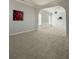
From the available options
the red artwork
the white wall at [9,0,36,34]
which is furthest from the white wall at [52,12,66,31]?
the red artwork

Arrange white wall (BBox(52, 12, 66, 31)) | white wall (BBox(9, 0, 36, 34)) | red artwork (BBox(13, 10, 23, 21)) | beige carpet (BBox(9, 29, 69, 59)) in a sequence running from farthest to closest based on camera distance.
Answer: white wall (BBox(52, 12, 66, 31)), red artwork (BBox(13, 10, 23, 21)), white wall (BBox(9, 0, 36, 34)), beige carpet (BBox(9, 29, 69, 59))

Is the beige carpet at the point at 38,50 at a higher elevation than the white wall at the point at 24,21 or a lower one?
lower

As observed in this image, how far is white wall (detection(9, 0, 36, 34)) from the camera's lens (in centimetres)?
624

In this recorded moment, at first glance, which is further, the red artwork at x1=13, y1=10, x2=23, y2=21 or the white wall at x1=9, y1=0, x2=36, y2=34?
the red artwork at x1=13, y1=10, x2=23, y2=21

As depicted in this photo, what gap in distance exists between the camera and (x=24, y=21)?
7.95 meters

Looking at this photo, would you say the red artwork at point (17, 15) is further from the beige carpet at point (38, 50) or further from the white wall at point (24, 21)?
the beige carpet at point (38, 50)

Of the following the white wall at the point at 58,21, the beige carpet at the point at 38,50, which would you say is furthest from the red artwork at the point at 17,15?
the white wall at the point at 58,21

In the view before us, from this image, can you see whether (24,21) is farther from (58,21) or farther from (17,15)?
(58,21)

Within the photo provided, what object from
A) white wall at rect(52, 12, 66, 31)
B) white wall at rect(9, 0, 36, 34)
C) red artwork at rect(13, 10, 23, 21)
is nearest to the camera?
white wall at rect(9, 0, 36, 34)

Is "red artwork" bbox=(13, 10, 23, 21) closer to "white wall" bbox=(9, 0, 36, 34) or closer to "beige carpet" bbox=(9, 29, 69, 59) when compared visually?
"white wall" bbox=(9, 0, 36, 34)

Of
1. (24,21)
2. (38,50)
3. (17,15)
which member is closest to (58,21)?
(24,21)

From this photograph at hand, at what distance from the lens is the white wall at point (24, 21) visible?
246 inches
